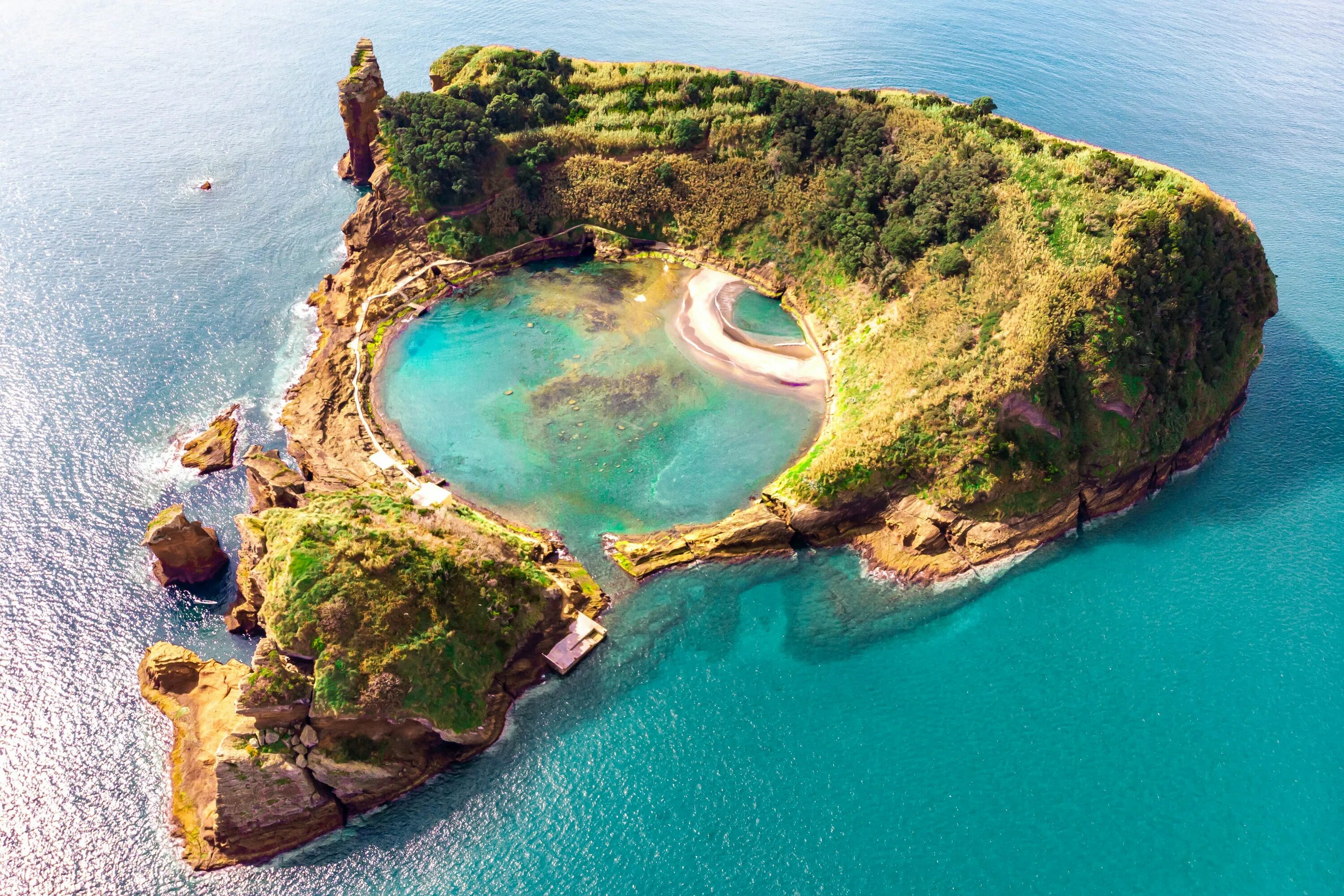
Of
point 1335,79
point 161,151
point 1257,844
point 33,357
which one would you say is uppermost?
point 1335,79

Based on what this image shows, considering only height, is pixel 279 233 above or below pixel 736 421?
above

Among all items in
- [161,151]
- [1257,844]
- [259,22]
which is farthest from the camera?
[259,22]

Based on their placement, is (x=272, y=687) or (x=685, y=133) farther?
(x=685, y=133)

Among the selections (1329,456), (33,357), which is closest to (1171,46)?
(1329,456)

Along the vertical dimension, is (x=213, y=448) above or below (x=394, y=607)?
below

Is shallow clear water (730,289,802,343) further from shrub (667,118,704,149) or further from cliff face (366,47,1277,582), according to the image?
shrub (667,118,704,149)

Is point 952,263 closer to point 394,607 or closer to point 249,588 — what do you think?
point 394,607

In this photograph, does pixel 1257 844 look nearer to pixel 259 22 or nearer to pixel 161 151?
pixel 161 151

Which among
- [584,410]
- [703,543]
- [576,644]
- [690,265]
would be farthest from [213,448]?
[690,265]

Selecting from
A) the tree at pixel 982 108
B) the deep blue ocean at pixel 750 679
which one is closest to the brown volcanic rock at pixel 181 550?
the deep blue ocean at pixel 750 679
